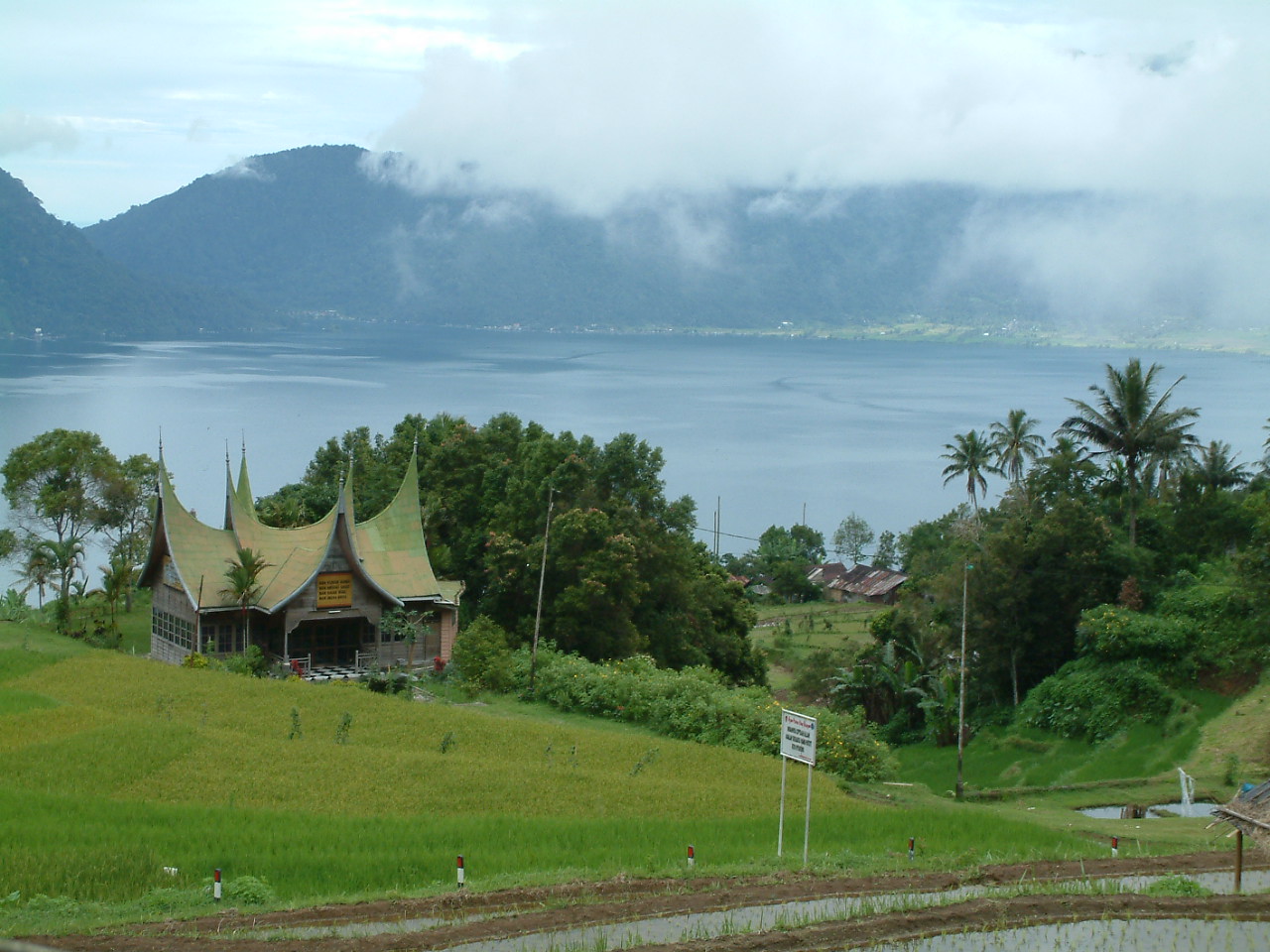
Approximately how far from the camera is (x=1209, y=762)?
23891 mm

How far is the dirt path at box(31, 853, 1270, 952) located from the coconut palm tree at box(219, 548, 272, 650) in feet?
58.8

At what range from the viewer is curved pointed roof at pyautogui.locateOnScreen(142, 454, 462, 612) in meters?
30.1

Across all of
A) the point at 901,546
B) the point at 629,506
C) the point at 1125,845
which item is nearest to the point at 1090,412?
the point at 629,506

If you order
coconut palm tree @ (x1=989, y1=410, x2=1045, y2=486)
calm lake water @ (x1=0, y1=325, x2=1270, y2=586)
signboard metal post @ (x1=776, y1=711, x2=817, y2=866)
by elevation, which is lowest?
signboard metal post @ (x1=776, y1=711, x2=817, y2=866)

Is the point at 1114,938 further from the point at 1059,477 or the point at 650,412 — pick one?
the point at 650,412

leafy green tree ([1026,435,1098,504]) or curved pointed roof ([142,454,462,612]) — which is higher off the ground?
leafy green tree ([1026,435,1098,504])

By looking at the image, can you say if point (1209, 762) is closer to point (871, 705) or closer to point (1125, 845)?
point (1125, 845)

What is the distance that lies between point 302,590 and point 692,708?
10.4 metres

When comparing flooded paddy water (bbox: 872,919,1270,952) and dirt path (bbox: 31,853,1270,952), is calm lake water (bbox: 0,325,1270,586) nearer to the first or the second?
dirt path (bbox: 31,853,1270,952)

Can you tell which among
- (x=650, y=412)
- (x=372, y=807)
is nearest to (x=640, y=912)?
(x=372, y=807)

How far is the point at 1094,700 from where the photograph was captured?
28844 millimetres

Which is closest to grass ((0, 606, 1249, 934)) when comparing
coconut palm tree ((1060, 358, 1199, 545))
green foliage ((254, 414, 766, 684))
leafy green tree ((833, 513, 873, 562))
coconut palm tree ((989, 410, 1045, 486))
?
green foliage ((254, 414, 766, 684))

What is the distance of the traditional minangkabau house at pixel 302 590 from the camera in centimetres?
3011

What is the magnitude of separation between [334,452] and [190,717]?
2557 centimetres
